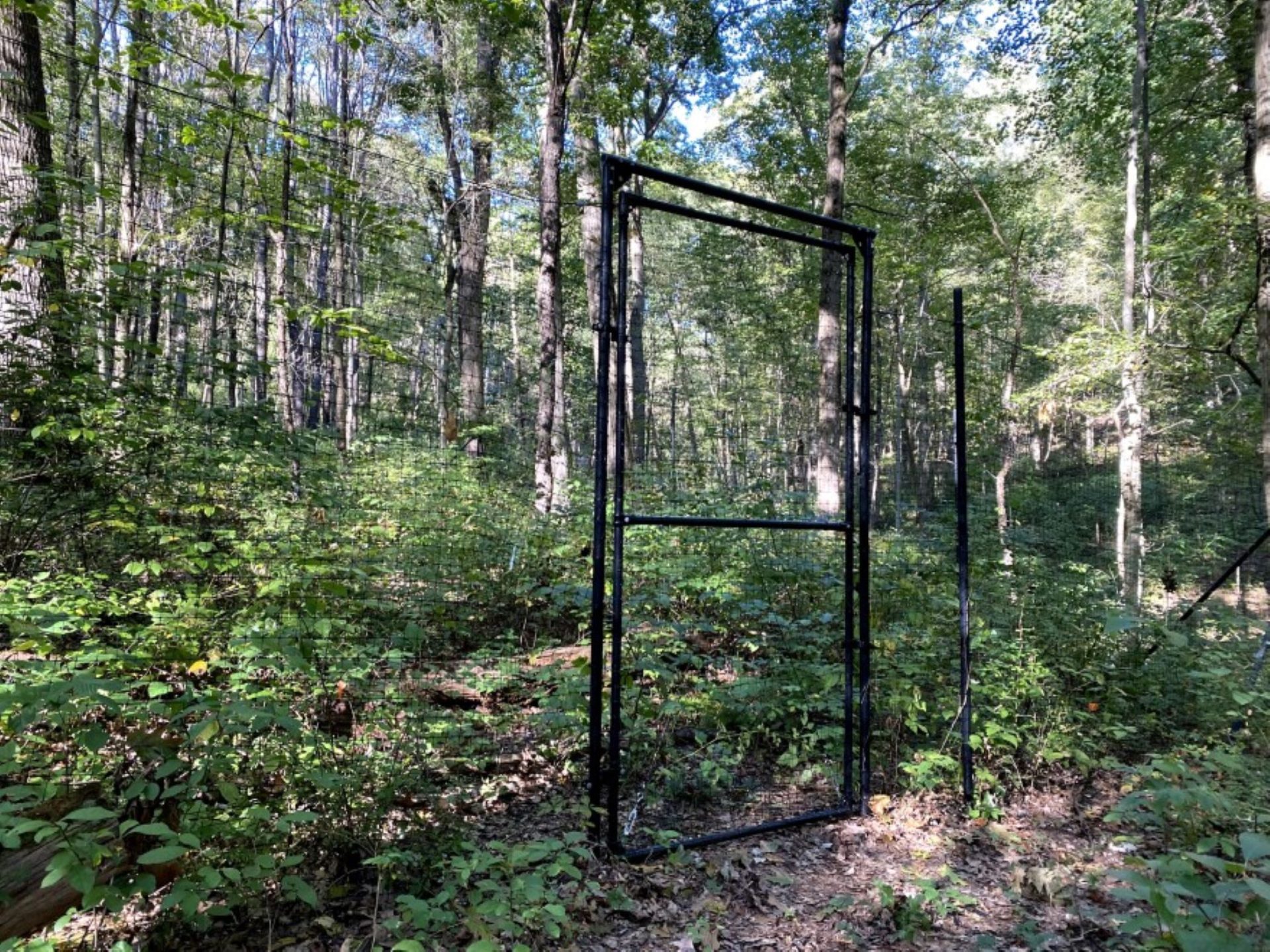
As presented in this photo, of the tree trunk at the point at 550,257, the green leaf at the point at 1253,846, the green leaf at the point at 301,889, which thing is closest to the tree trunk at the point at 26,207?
the green leaf at the point at 301,889

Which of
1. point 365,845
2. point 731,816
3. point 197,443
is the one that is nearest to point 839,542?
point 731,816

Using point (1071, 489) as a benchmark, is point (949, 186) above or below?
above

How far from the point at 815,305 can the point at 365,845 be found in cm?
1280

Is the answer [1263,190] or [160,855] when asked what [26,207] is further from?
[1263,190]

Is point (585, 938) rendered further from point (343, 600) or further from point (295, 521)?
point (295, 521)

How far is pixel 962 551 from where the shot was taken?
3676mm

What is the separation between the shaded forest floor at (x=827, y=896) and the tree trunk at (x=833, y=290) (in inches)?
220

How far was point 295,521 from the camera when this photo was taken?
4039 mm

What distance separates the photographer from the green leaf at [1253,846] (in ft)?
4.82

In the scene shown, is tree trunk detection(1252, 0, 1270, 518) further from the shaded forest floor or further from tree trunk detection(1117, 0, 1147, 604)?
the shaded forest floor

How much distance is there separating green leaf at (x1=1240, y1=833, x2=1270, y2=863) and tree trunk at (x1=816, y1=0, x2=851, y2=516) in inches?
277

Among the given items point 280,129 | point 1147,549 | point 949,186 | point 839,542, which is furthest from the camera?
point 949,186

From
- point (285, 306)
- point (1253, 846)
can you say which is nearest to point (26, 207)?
point (285, 306)

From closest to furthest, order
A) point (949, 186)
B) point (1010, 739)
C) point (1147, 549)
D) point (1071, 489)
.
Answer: point (1010, 739), point (1147, 549), point (949, 186), point (1071, 489)
